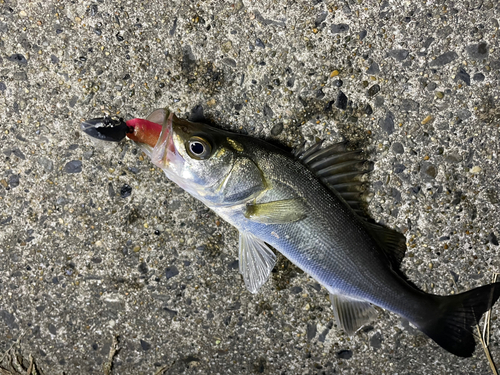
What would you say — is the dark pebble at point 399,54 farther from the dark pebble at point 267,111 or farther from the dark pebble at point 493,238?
the dark pebble at point 493,238

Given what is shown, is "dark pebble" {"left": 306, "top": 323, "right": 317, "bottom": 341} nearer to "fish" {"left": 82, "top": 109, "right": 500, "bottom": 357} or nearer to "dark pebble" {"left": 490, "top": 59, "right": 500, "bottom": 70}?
"fish" {"left": 82, "top": 109, "right": 500, "bottom": 357}

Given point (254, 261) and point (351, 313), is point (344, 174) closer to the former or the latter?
point (254, 261)

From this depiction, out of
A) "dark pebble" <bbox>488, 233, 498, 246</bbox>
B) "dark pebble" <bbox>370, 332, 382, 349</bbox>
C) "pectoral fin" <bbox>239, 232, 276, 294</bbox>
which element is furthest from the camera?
"dark pebble" <bbox>370, 332, 382, 349</bbox>

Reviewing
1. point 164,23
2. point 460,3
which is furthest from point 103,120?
point 460,3

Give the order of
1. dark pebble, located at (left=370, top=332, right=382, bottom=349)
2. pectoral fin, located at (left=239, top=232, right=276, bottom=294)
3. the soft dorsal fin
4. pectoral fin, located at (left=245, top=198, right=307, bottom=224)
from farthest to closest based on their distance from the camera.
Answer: dark pebble, located at (left=370, top=332, right=382, bottom=349) → pectoral fin, located at (left=239, top=232, right=276, bottom=294) → the soft dorsal fin → pectoral fin, located at (left=245, top=198, right=307, bottom=224)

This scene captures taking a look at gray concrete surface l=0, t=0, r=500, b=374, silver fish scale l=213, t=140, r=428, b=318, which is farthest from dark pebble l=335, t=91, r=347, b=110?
silver fish scale l=213, t=140, r=428, b=318

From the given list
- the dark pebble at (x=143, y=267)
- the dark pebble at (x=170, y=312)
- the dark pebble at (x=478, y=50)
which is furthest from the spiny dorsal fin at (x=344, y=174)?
the dark pebble at (x=170, y=312)
